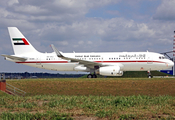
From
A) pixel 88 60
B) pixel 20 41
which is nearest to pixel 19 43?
pixel 20 41

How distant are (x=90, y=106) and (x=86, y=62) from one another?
24.0m

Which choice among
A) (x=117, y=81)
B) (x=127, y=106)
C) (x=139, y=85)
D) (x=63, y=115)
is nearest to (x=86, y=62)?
(x=117, y=81)

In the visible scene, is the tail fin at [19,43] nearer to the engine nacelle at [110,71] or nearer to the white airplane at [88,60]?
the white airplane at [88,60]

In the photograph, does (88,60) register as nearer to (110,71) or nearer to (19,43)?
(110,71)

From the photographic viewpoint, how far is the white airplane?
42469 millimetres

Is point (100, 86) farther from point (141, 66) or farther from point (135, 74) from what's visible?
point (135, 74)

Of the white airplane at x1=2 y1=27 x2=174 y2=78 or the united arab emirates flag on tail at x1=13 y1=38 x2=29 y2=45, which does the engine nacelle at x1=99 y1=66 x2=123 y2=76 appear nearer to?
the white airplane at x1=2 y1=27 x2=174 y2=78

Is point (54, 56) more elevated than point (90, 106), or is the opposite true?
point (54, 56)

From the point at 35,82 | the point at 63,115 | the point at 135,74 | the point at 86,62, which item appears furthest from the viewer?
the point at 135,74

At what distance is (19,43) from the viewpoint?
4756cm

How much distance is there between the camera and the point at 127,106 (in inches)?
744

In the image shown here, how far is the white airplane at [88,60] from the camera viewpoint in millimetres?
42469

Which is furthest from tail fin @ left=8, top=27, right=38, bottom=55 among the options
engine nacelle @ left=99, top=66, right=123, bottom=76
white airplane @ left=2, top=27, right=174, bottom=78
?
engine nacelle @ left=99, top=66, right=123, bottom=76

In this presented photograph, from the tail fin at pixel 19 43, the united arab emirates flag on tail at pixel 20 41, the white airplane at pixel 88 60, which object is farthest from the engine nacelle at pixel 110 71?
the united arab emirates flag on tail at pixel 20 41
